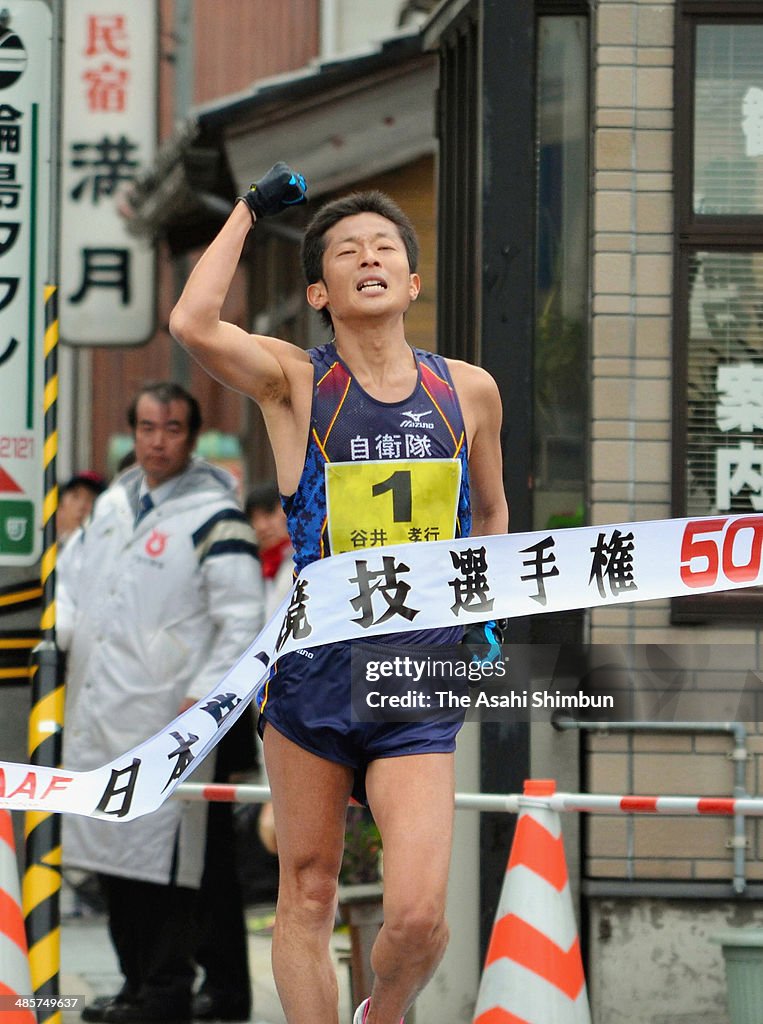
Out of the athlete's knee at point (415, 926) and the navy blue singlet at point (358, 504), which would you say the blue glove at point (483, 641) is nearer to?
the navy blue singlet at point (358, 504)

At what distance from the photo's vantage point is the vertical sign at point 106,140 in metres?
A: 13.2

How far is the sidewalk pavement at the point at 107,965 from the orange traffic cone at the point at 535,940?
3.22 ft

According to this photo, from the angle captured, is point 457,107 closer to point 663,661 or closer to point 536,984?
point 663,661

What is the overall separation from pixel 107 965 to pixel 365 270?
4631mm

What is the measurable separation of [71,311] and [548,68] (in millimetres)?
6111

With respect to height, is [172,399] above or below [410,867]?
above

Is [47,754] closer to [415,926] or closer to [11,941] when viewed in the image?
[11,941]

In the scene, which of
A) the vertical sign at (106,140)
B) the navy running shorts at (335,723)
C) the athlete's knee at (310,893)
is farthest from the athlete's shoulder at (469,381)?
the vertical sign at (106,140)

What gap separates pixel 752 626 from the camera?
7.07 m

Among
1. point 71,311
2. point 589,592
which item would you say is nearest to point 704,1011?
point 589,592

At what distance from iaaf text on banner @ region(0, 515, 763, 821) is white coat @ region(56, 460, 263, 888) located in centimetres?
197

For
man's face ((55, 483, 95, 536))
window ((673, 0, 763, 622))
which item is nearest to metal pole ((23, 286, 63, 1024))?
window ((673, 0, 763, 622))

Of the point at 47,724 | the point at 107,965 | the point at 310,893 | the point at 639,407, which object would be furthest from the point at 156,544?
the point at 310,893

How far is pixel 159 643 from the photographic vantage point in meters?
7.81
